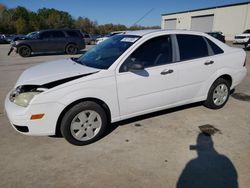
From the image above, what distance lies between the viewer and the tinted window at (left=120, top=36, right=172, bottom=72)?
381 centimetres

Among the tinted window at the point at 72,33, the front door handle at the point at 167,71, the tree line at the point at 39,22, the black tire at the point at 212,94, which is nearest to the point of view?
the front door handle at the point at 167,71

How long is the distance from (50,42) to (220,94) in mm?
13518

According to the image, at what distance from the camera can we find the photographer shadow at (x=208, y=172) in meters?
2.71

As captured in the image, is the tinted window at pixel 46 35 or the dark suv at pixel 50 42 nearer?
the dark suv at pixel 50 42

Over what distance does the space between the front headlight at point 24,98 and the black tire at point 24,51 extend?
13.2 meters

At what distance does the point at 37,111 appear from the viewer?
3.17 metres

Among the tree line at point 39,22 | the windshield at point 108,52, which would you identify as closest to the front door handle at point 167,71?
the windshield at point 108,52

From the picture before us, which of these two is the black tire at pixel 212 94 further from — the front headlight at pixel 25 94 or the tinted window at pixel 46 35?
the tinted window at pixel 46 35

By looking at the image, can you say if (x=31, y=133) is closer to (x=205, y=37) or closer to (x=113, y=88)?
(x=113, y=88)

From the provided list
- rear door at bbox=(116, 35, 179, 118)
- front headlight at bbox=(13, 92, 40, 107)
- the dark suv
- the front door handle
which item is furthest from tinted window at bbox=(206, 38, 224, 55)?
the dark suv

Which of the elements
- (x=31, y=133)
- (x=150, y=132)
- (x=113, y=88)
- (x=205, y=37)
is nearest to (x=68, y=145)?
(x=31, y=133)

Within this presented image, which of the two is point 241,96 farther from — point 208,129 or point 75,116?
point 75,116

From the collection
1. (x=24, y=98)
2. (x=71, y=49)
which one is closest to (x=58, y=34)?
(x=71, y=49)

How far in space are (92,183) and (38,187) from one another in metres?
0.62
